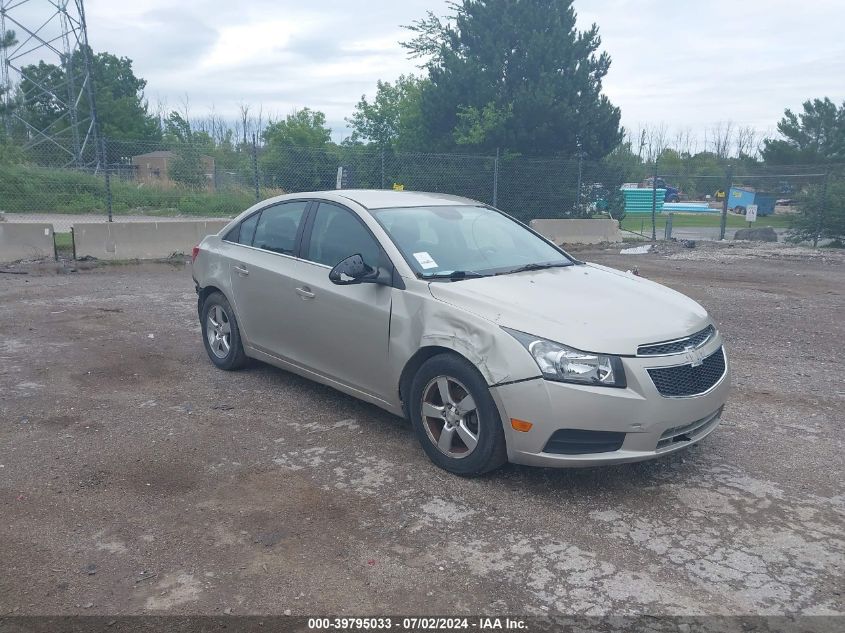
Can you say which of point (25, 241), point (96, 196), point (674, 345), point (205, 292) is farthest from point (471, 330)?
point (96, 196)

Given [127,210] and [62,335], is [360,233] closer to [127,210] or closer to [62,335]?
[62,335]

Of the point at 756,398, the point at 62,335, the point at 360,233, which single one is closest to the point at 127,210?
the point at 62,335

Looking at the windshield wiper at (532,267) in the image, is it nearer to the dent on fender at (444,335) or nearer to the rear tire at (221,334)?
the dent on fender at (444,335)

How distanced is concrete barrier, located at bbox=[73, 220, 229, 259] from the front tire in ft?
35.2

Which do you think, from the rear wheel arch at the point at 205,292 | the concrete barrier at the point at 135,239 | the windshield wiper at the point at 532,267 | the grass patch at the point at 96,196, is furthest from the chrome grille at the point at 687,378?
the grass patch at the point at 96,196

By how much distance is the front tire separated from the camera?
4.07 m

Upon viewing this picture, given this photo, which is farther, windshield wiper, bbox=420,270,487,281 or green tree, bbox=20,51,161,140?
green tree, bbox=20,51,161,140

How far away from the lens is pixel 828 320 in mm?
9172

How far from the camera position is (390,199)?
5.57 m

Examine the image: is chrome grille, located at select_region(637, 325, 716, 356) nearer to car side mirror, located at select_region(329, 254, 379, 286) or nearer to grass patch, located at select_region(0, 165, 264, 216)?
car side mirror, located at select_region(329, 254, 379, 286)

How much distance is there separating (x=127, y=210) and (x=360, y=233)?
13.1m

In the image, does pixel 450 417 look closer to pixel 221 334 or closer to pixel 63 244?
pixel 221 334

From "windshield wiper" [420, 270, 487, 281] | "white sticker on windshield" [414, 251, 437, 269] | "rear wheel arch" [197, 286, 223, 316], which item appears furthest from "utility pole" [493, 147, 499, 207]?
"windshield wiper" [420, 270, 487, 281]

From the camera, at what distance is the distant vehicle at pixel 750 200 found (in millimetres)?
32950
